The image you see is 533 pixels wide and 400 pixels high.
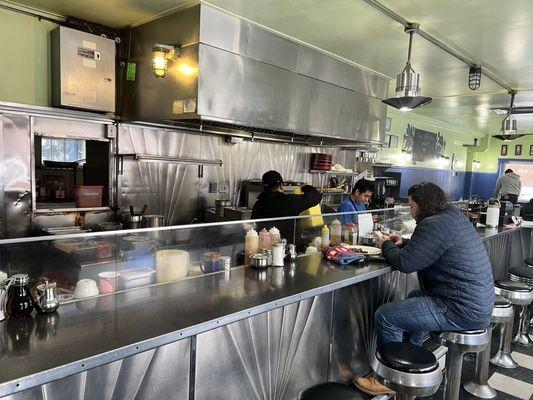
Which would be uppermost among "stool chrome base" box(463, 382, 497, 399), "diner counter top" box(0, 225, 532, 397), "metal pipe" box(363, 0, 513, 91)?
"metal pipe" box(363, 0, 513, 91)

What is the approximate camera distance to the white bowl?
1695 mm

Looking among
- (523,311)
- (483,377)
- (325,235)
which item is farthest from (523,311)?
(325,235)

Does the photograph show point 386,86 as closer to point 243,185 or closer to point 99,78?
point 243,185

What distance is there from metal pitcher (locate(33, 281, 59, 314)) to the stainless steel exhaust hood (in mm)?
1894

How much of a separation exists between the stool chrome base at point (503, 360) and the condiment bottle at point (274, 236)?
2531 mm

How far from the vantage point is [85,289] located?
5.61 ft

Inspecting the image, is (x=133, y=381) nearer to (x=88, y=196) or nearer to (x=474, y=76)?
(x=88, y=196)

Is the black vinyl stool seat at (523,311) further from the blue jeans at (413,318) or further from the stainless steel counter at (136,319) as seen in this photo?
the stainless steel counter at (136,319)

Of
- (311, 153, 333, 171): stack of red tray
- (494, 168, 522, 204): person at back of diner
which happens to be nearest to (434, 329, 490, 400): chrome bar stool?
(311, 153, 333, 171): stack of red tray

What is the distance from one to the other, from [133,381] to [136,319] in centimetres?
27

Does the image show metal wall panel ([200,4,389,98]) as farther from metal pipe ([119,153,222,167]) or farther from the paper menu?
the paper menu

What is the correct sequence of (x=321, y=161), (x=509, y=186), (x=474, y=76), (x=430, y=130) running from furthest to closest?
1. (x=430, y=130)
2. (x=509, y=186)
3. (x=321, y=161)
4. (x=474, y=76)

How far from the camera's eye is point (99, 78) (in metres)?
3.56

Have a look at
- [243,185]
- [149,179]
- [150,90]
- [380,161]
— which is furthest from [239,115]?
[380,161]
